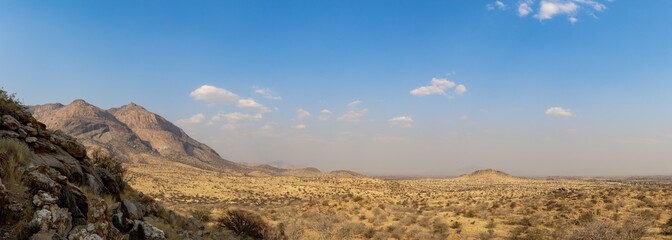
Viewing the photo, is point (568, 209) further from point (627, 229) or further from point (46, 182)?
point (46, 182)

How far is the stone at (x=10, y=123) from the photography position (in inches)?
346

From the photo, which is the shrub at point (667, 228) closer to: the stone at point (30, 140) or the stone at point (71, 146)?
the stone at point (71, 146)

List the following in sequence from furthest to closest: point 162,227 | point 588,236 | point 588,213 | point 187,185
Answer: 1. point 187,185
2. point 588,213
3. point 588,236
4. point 162,227

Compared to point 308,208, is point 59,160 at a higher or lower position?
higher

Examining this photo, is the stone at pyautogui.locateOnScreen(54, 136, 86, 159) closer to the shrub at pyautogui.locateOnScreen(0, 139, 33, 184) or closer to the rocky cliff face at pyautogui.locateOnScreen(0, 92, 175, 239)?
the rocky cliff face at pyautogui.locateOnScreen(0, 92, 175, 239)

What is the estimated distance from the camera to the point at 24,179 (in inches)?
265

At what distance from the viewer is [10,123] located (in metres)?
8.88

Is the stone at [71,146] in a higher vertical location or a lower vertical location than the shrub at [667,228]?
higher

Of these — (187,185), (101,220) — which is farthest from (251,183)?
(101,220)

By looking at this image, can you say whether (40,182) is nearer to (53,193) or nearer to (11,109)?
(53,193)

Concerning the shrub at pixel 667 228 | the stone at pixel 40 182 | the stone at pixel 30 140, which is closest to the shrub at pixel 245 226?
the stone at pixel 30 140

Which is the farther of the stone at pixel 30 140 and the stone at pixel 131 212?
the stone at pixel 131 212

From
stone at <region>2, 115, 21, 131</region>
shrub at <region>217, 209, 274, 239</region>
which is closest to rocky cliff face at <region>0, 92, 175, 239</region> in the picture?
stone at <region>2, 115, 21, 131</region>

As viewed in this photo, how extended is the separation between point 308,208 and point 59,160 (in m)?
26.6
